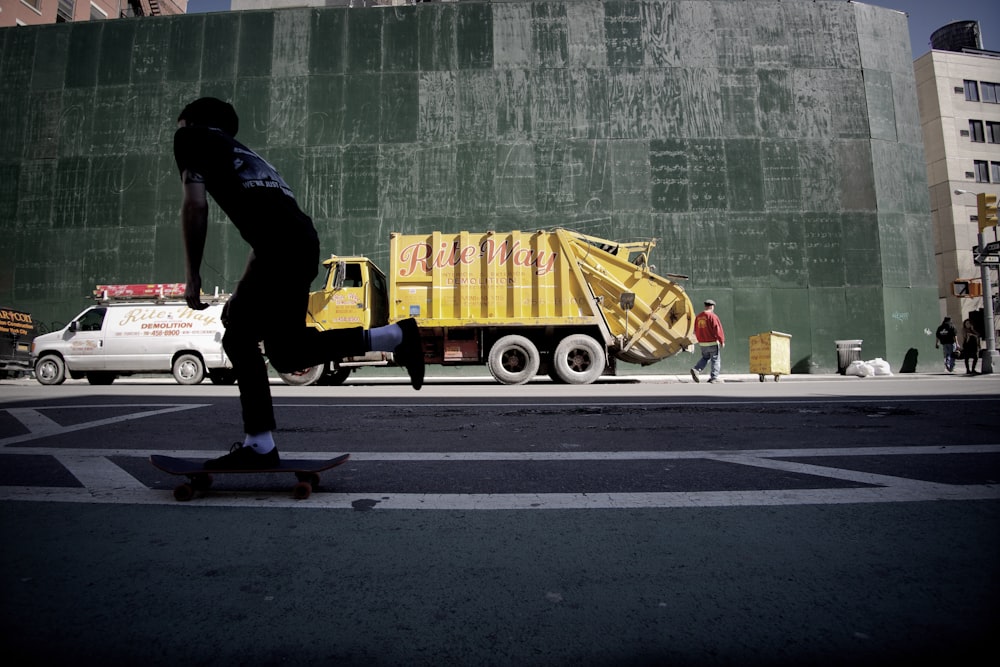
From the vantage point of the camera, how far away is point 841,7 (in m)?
18.9

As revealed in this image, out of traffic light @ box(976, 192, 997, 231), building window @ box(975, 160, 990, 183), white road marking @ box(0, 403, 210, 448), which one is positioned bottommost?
white road marking @ box(0, 403, 210, 448)

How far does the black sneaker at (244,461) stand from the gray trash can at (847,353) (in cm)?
1838

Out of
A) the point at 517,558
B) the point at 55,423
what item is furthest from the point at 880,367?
the point at 55,423

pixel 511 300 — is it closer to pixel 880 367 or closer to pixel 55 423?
pixel 55 423

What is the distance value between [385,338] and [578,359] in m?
9.25

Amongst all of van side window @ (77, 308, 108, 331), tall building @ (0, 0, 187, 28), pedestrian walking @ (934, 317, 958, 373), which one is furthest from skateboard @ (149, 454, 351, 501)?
tall building @ (0, 0, 187, 28)

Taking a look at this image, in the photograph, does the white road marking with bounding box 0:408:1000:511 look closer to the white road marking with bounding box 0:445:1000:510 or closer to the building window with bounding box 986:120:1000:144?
the white road marking with bounding box 0:445:1000:510

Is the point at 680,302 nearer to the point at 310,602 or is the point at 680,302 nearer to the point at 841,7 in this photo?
the point at 310,602

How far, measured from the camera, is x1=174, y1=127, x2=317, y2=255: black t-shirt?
91.8 inches

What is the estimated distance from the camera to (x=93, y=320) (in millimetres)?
13188

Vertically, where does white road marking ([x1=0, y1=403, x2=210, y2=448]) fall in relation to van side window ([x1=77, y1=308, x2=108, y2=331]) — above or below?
below

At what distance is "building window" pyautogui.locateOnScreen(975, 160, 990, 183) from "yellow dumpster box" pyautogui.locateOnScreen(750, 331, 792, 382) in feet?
106

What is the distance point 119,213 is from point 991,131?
1965 inches

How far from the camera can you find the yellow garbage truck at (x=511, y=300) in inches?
468
